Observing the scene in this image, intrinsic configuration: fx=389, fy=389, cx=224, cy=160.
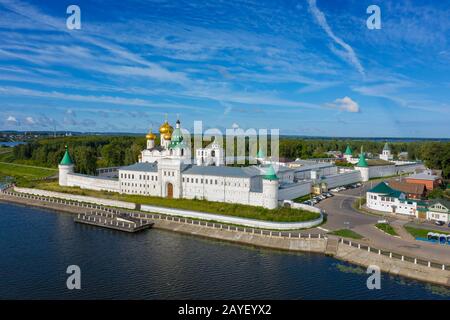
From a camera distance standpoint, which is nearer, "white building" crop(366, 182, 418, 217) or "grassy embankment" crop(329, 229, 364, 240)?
"grassy embankment" crop(329, 229, 364, 240)

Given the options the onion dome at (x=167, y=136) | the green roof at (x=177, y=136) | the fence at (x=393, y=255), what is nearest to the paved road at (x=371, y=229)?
the fence at (x=393, y=255)

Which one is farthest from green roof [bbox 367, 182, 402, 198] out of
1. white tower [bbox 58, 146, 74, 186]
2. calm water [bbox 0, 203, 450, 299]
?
white tower [bbox 58, 146, 74, 186]

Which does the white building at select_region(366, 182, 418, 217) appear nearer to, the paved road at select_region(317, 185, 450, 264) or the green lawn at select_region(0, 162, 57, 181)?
the paved road at select_region(317, 185, 450, 264)

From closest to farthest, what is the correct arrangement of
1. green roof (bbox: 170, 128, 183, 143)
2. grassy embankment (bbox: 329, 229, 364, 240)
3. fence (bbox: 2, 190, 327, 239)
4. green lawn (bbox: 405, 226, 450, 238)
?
grassy embankment (bbox: 329, 229, 364, 240)
green lawn (bbox: 405, 226, 450, 238)
fence (bbox: 2, 190, 327, 239)
green roof (bbox: 170, 128, 183, 143)

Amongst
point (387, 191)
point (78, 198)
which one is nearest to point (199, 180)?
→ point (78, 198)

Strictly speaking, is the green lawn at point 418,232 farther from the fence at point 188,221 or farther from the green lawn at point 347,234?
the fence at point 188,221

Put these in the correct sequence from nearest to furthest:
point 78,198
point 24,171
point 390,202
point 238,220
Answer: point 238,220 < point 390,202 < point 78,198 < point 24,171

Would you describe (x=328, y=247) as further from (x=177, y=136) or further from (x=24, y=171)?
(x=24, y=171)

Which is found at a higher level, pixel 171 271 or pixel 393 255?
pixel 393 255
